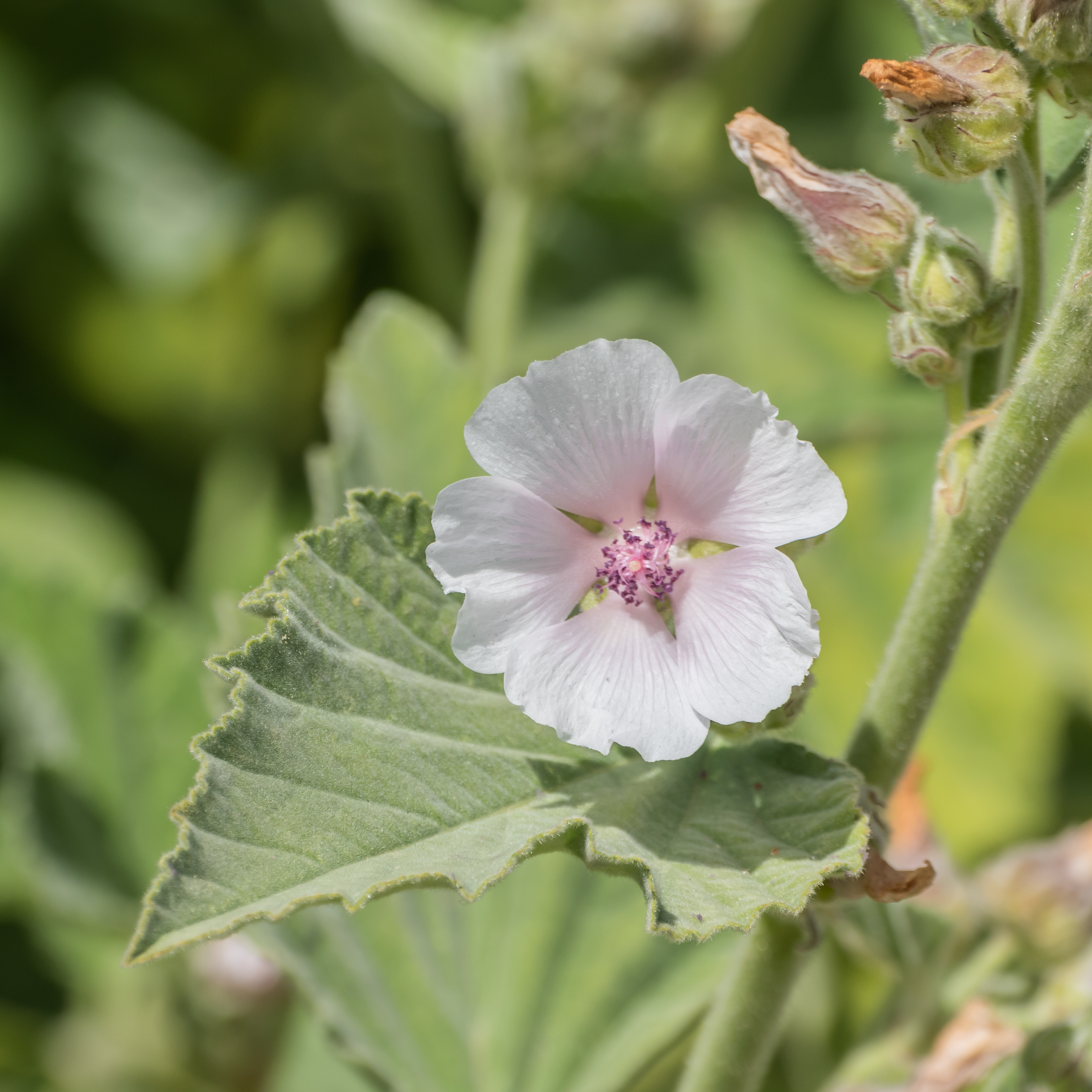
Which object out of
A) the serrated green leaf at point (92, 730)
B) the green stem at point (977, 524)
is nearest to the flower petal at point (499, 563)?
the green stem at point (977, 524)

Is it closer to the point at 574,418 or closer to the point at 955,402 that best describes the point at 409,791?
the point at 574,418

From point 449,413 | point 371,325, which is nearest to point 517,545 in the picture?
point 449,413

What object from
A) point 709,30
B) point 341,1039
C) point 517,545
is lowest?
point 341,1039

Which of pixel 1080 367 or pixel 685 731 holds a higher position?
pixel 1080 367

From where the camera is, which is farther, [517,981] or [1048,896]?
[517,981]

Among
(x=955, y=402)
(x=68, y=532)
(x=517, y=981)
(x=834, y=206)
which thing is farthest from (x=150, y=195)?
(x=955, y=402)

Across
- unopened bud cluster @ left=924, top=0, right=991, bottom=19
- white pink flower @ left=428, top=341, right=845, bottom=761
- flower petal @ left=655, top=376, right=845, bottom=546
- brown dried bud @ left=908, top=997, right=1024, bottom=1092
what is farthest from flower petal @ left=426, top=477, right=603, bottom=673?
brown dried bud @ left=908, top=997, right=1024, bottom=1092

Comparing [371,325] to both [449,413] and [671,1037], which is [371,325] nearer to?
[449,413]
